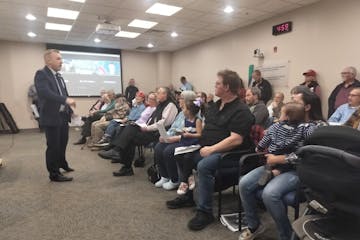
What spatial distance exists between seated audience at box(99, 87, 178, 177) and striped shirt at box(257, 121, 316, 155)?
1.57 meters

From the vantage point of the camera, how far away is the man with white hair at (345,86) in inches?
152

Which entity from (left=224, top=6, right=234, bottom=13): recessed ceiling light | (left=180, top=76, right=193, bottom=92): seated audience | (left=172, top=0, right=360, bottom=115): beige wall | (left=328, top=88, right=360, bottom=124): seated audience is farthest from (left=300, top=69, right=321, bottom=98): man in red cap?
(left=180, top=76, right=193, bottom=92): seated audience

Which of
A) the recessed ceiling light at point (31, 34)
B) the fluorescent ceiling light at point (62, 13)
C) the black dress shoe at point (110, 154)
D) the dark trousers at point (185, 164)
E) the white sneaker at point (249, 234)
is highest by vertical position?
the fluorescent ceiling light at point (62, 13)

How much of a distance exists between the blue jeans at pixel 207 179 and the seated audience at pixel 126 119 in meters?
2.38

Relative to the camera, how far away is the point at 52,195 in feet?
8.82

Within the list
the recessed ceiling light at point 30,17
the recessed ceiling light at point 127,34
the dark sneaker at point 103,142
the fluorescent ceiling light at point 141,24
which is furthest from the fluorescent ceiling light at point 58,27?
the dark sneaker at point 103,142

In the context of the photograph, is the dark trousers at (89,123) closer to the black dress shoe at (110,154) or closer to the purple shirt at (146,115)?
the black dress shoe at (110,154)

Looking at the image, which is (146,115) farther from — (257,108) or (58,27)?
(58,27)

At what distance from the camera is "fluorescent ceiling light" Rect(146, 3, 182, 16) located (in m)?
4.67

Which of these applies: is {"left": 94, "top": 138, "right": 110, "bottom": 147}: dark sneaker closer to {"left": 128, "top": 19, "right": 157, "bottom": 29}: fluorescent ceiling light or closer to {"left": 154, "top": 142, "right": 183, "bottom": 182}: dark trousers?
{"left": 154, "top": 142, "right": 183, "bottom": 182}: dark trousers

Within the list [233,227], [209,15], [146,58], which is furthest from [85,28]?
[233,227]

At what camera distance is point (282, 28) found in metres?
5.10

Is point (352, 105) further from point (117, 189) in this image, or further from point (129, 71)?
point (129, 71)

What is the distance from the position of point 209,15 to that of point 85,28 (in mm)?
2922
